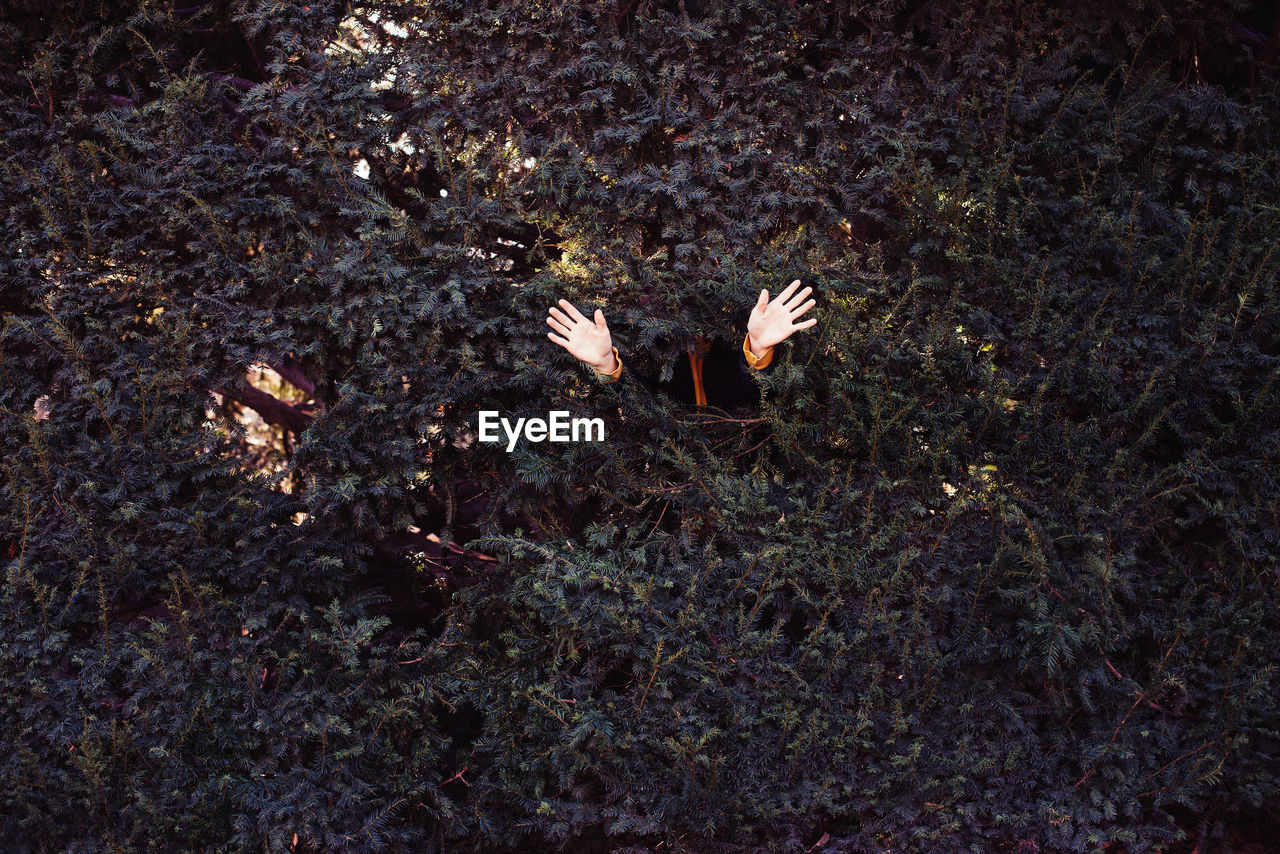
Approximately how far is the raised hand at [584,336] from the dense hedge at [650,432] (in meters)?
0.18

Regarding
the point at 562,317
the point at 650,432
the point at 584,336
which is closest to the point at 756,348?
the point at 650,432

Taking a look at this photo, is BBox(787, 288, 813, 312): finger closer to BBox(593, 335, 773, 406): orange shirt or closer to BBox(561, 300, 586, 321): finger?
BBox(593, 335, 773, 406): orange shirt

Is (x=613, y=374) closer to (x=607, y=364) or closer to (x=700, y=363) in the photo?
(x=607, y=364)

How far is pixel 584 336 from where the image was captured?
331 centimetres

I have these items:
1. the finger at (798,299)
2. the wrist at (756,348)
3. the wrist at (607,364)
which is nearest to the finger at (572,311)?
the wrist at (607,364)

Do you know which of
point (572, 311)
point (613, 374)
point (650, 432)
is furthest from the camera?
point (650, 432)

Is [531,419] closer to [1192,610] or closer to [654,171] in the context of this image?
[654,171]

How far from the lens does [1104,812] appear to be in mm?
3000

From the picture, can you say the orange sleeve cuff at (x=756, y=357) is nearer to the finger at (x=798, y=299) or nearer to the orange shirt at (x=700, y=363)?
the orange shirt at (x=700, y=363)

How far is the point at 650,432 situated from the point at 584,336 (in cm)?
58

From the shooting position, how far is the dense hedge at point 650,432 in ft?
10.1

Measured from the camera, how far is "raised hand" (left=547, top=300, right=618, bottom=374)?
328cm

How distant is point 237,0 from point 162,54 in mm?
480

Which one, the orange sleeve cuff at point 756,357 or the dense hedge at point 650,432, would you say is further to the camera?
the orange sleeve cuff at point 756,357
